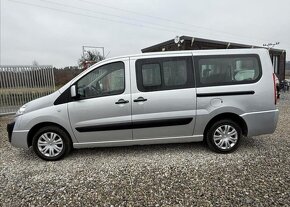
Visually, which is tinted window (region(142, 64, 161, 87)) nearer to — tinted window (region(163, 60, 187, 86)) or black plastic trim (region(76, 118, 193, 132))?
tinted window (region(163, 60, 187, 86))

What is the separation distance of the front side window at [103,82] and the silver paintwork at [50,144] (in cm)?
93

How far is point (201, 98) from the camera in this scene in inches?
139

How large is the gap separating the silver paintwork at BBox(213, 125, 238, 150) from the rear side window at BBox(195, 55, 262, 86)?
88 centimetres

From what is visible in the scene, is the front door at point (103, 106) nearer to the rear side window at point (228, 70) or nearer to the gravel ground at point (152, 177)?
the gravel ground at point (152, 177)

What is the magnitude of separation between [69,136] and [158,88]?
6.10 ft

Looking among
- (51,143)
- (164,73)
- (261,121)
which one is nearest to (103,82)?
(164,73)

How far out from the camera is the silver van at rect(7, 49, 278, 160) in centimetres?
349

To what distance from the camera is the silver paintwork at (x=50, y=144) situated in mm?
3578

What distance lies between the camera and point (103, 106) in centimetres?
346

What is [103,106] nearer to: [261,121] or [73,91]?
[73,91]

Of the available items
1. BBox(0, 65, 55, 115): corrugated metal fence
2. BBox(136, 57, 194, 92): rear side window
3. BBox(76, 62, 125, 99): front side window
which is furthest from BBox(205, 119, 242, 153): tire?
BBox(0, 65, 55, 115): corrugated metal fence

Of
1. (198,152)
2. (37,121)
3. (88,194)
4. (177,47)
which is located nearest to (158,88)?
(198,152)

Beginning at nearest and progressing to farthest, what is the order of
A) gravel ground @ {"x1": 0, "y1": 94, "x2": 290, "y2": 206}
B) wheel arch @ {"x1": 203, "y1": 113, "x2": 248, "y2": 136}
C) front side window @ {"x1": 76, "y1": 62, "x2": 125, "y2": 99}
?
1. gravel ground @ {"x1": 0, "y1": 94, "x2": 290, "y2": 206}
2. front side window @ {"x1": 76, "y1": 62, "x2": 125, "y2": 99}
3. wheel arch @ {"x1": 203, "y1": 113, "x2": 248, "y2": 136}

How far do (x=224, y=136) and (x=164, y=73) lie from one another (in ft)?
5.36
